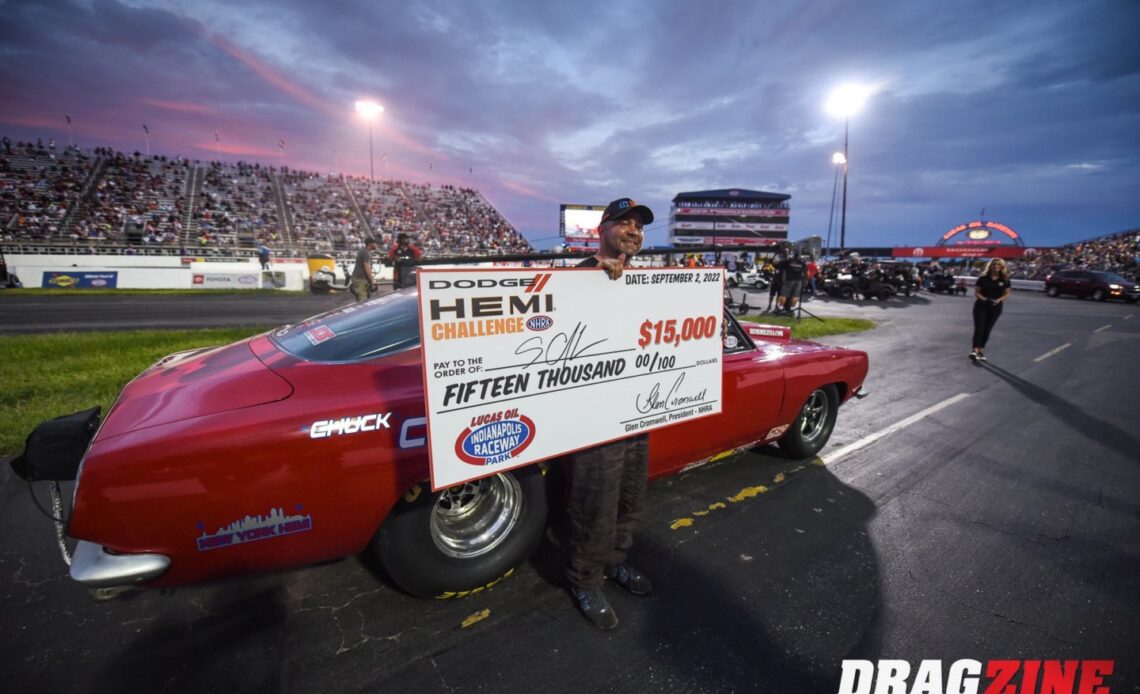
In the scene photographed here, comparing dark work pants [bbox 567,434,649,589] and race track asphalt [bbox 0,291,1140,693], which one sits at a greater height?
dark work pants [bbox 567,434,649,589]

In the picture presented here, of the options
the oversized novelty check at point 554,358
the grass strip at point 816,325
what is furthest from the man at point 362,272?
the grass strip at point 816,325

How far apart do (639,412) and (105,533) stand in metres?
1.95

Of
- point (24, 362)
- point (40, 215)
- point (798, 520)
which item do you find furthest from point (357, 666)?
point (40, 215)

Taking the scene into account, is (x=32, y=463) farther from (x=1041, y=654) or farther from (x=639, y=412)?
(x=1041, y=654)

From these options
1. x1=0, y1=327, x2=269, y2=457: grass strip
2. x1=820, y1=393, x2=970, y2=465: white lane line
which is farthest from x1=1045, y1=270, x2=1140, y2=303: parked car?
x1=0, y1=327, x2=269, y2=457: grass strip

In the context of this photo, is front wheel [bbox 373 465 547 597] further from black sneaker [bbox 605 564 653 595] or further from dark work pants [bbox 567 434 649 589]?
black sneaker [bbox 605 564 653 595]

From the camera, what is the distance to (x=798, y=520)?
286cm

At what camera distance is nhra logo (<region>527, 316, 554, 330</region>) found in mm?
1779

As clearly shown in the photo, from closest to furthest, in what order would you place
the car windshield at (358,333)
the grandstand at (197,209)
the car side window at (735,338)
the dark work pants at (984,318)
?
1. the car windshield at (358,333)
2. the car side window at (735,338)
3. the dark work pants at (984,318)
4. the grandstand at (197,209)

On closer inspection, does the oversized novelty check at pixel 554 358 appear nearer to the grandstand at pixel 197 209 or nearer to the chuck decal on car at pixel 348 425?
the chuck decal on car at pixel 348 425

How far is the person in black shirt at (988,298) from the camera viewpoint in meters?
7.27

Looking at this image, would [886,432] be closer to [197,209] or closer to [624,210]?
[624,210]

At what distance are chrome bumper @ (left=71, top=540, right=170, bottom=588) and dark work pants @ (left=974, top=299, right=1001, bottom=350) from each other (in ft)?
31.8

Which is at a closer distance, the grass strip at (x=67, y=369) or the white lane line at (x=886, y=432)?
the white lane line at (x=886, y=432)
